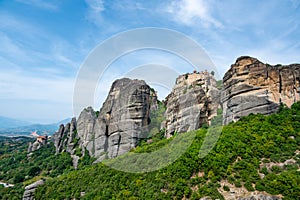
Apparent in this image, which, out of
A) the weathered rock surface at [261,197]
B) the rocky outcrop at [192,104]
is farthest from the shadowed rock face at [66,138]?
the weathered rock surface at [261,197]

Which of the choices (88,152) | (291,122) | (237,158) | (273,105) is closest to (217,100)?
(273,105)

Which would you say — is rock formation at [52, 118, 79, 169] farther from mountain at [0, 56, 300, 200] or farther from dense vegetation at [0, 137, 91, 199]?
mountain at [0, 56, 300, 200]

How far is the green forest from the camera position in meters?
12.6

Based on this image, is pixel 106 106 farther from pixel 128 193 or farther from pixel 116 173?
pixel 128 193

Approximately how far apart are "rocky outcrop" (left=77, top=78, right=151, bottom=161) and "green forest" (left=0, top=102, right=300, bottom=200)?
23.7 ft

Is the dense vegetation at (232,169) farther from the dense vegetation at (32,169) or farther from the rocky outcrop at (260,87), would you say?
the dense vegetation at (32,169)

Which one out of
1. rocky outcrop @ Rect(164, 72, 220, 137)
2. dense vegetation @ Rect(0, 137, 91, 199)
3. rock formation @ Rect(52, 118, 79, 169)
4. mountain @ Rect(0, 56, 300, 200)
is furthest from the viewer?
rock formation @ Rect(52, 118, 79, 169)

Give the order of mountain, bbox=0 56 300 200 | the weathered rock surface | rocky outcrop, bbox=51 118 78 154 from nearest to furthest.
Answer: the weathered rock surface
mountain, bbox=0 56 300 200
rocky outcrop, bbox=51 118 78 154

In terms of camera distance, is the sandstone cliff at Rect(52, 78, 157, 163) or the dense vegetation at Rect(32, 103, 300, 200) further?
the sandstone cliff at Rect(52, 78, 157, 163)

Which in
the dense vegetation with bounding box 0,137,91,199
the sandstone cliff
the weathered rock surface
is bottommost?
the dense vegetation with bounding box 0,137,91,199

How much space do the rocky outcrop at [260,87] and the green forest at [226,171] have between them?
2.91ft

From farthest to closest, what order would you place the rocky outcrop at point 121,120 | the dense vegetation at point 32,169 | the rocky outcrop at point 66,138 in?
the rocky outcrop at point 66,138 < the rocky outcrop at point 121,120 < the dense vegetation at point 32,169

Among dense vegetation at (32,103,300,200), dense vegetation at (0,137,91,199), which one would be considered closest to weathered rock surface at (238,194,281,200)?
dense vegetation at (32,103,300,200)

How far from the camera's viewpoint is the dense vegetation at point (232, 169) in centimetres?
1259
